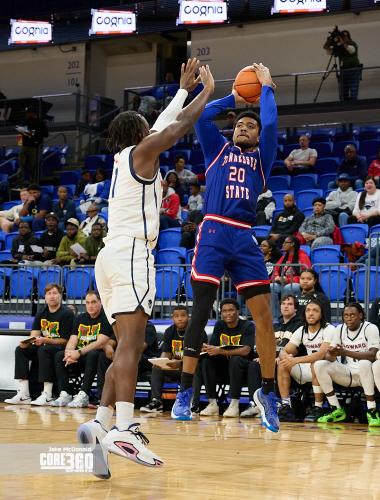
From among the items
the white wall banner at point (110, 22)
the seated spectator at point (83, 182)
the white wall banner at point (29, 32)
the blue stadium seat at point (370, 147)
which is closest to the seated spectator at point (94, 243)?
the seated spectator at point (83, 182)

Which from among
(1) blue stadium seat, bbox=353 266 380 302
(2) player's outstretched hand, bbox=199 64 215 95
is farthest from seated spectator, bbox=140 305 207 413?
(2) player's outstretched hand, bbox=199 64 215 95

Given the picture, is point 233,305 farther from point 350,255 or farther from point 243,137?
point 243,137

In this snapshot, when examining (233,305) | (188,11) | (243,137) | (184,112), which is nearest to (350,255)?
→ (233,305)

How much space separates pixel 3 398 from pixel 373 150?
8.40m

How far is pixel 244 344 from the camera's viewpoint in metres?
10.1

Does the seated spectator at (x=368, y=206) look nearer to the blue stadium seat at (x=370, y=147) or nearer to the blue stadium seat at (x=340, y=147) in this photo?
the blue stadium seat at (x=370, y=147)

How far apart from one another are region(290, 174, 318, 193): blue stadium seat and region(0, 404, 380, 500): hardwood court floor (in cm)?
803

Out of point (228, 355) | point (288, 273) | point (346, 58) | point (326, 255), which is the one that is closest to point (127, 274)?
point (228, 355)

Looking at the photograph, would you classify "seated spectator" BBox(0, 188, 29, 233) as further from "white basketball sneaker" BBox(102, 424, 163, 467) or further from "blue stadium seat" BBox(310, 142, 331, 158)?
"white basketball sneaker" BBox(102, 424, 163, 467)

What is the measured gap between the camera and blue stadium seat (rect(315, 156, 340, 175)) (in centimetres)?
1614

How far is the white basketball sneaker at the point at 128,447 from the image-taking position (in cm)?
454

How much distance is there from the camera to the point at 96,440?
4.63m

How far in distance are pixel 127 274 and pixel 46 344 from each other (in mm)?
6479

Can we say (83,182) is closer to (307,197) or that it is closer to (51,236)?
(51,236)
